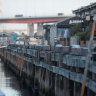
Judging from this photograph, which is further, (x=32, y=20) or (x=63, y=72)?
(x=32, y=20)

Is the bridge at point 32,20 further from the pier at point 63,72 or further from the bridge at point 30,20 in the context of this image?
the pier at point 63,72

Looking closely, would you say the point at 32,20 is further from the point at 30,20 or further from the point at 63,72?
the point at 63,72

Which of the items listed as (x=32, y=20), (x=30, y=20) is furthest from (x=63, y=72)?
(x=30, y=20)

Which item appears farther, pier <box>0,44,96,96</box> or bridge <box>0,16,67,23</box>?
bridge <box>0,16,67,23</box>

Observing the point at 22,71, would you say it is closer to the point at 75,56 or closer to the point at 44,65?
the point at 44,65

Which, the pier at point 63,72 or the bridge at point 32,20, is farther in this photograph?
the bridge at point 32,20

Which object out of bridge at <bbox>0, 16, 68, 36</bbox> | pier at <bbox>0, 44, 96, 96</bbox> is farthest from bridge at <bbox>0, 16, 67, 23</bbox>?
pier at <bbox>0, 44, 96, 96</bbox>

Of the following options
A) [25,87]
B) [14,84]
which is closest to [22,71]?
[14,84]

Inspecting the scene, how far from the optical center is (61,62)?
23375mm

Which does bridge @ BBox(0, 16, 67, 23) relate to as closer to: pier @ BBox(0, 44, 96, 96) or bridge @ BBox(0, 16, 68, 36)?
bridge @ BBox(0, 16, 68, 36)

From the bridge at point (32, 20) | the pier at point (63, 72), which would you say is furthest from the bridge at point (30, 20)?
the pier at point (63, 72)

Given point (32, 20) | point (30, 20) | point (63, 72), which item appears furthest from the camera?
point (30, 20)

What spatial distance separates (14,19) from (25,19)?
18.8 ft

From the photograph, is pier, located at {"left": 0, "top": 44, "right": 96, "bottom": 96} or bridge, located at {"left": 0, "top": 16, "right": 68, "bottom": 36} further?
bridge, located at {"left": 0, "top": 16, "right": 68, "bottom": 36}
